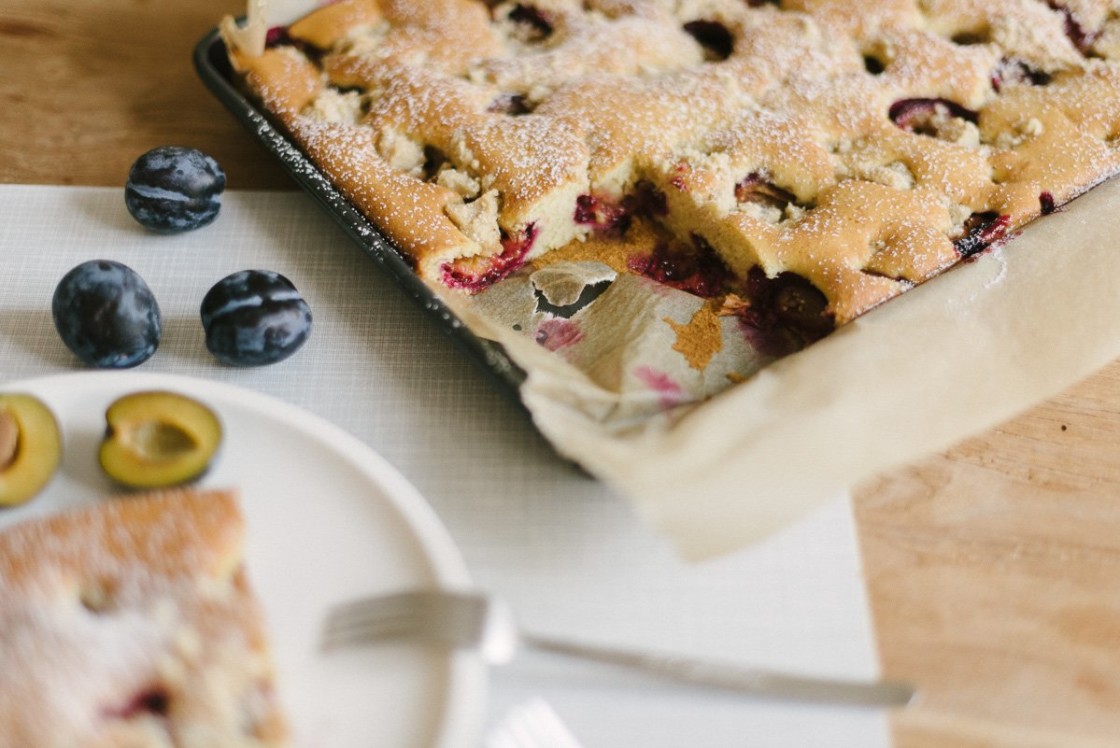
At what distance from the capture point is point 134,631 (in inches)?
36.2

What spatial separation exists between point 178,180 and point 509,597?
2.97 feet

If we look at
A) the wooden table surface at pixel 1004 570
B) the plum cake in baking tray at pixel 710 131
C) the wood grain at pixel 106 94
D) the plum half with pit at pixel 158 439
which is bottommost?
the wood grain at pixel 106 94

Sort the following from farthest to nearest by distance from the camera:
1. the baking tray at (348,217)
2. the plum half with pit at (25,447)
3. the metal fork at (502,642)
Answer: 1. the baking tray at (348,217)
2. the plum half with pit at (25,447)
3. the metal fork at (502,642)

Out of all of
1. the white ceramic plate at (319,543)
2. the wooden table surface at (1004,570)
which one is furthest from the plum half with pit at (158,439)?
the wooden table surface at (1004,570)

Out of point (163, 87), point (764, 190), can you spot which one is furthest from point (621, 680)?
point (163, 87)

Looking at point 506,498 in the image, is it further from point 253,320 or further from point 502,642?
point 253,320

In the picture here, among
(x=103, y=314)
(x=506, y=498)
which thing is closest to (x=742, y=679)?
(x=506, y=498)

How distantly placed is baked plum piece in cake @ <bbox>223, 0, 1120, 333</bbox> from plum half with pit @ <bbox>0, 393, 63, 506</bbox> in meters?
0.56

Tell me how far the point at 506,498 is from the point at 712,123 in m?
0.80

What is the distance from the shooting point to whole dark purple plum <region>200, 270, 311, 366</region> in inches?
53.1

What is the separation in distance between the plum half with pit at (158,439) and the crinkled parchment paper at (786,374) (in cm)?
39

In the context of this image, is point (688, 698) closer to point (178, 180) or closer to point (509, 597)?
point (509, 597)

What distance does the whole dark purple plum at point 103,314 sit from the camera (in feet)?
4.31

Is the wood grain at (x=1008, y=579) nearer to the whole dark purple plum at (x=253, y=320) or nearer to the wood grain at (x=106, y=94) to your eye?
the whole dark purple plum at (x=253, y=320)
